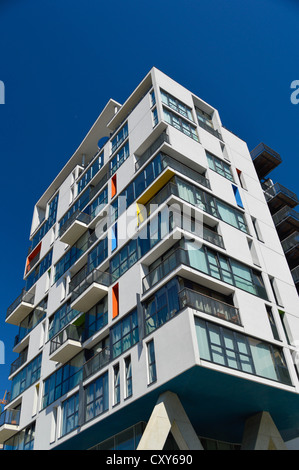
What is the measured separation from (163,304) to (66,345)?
27.9 ft

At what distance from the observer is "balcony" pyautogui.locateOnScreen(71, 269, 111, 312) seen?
26.3m

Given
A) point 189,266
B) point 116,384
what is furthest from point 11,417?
point 189,266

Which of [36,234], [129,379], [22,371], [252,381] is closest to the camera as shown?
[252,381]

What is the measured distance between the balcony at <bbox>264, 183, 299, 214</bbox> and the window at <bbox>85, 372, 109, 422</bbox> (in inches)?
803

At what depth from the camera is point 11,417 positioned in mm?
31547

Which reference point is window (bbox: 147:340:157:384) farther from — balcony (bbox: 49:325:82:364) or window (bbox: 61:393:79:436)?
balcony (bbox: 49:325:82:364)

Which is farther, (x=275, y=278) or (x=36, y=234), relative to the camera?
(x=36, y=234)

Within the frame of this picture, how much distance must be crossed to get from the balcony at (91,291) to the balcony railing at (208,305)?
24.4 feet

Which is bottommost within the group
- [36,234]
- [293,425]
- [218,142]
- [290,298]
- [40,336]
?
[293,425]

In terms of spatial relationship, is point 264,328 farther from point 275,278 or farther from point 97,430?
point 97,430

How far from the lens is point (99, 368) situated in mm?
23828

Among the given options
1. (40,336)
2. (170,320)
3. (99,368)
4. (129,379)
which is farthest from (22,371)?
(170,320)

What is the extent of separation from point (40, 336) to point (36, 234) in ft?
41.7

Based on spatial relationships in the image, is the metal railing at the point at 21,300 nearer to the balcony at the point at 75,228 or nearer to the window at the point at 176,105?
the balcony at the point at 75,228
